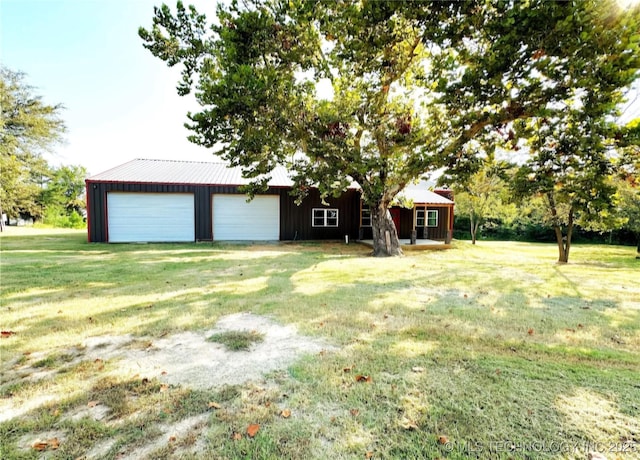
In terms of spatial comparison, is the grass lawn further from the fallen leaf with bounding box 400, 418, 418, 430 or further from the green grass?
the green grass

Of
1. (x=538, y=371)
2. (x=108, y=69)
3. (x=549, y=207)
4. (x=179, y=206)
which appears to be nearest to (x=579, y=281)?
(x=538, y=371)

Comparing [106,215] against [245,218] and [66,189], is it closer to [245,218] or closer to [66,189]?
[245,218]

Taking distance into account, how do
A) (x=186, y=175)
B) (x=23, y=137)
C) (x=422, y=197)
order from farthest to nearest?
(x=23, y=137) < (x=422, y=197) < (x=186, y=175)

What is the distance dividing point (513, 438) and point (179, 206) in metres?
14.9

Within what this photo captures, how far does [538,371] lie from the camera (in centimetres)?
265

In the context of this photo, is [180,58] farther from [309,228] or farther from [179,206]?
[309,228]

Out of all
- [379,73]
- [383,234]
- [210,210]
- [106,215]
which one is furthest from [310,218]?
[106,215]

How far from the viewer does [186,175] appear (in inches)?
609

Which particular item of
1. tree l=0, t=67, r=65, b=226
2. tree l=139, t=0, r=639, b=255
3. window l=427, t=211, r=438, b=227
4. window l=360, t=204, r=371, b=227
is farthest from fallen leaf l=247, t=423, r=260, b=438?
tree l=0, t=67, r=65, b=226

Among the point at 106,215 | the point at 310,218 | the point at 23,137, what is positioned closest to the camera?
the point at 106,215

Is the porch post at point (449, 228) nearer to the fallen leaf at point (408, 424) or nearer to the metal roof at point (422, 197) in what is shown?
the metal roof at point (422, 197)

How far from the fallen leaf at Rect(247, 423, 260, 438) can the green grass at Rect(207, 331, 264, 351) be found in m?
1.16

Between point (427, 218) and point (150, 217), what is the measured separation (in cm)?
1472

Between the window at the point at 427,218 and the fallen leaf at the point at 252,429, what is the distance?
1743 centimetres
